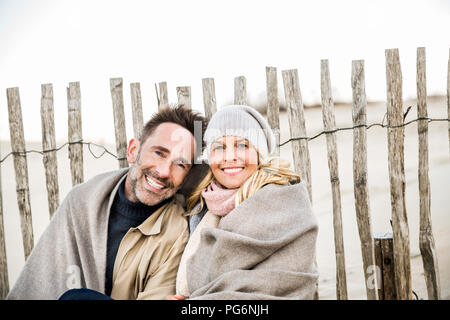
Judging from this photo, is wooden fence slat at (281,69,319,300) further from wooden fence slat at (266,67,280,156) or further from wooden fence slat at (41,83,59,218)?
wooden fence slat at (41,83,59,218)

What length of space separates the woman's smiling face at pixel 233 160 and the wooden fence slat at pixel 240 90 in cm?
69

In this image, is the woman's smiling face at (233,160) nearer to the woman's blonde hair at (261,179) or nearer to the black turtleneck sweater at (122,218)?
the woman's blonde hair at (261,179)

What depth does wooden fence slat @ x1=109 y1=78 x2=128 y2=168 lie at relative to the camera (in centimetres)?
289

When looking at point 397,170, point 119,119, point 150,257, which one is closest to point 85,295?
point 150,257

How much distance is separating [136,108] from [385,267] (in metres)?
2.12

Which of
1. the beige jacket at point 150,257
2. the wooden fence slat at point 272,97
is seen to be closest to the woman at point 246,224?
the beige jacket at point 150,257

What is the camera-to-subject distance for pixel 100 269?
2.32 m

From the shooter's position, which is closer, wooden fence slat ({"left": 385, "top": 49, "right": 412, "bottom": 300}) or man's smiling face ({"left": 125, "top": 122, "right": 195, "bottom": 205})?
man's smiling face ({"left": 125, "top": 122, "right": 195, "bottom": 205})

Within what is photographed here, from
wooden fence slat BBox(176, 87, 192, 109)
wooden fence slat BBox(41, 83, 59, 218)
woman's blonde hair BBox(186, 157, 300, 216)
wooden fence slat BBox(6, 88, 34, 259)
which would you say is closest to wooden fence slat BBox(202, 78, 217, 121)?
wooden fence slat BBox(176, 87, 192, 109)

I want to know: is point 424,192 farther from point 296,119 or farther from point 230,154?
point 230,154

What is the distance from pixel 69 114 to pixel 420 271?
162 inches

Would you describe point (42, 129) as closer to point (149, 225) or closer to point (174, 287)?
point (149, 225)

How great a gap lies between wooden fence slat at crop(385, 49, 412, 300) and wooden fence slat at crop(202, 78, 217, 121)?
1.25m
